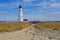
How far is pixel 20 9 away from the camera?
80375mm

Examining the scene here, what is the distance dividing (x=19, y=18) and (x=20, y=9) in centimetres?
423

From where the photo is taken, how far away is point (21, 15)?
8044cm

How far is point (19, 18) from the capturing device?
8019 cm

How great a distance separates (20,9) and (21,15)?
9.30 feet

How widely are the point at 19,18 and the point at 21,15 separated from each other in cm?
169
